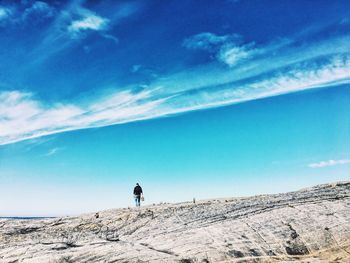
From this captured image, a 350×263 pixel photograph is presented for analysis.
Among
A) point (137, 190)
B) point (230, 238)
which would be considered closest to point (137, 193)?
point (137, 190)

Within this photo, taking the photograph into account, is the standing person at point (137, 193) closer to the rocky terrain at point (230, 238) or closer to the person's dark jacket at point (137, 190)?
the person's dark jacket at point (137, 190)

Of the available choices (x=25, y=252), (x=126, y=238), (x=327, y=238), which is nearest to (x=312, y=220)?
(x=327, y=238)

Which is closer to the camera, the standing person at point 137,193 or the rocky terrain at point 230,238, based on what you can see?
the rocky terrain at point 230,238

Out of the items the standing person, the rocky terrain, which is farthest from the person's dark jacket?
the rocky terrain

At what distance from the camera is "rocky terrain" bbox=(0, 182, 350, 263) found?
58.3ft

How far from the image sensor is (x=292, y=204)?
22.9 metres

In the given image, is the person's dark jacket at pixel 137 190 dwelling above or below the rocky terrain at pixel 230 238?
above

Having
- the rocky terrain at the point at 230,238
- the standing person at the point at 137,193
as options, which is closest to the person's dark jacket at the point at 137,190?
the standing person at the point at 137,193

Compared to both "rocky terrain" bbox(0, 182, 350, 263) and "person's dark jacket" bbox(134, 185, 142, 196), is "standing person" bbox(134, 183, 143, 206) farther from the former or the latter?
→ "rocky terrain" bbox(0, 182, 350, 263)

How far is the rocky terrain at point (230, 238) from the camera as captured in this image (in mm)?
17766

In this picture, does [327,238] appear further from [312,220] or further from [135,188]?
[135,188]

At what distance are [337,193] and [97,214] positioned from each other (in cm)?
1770

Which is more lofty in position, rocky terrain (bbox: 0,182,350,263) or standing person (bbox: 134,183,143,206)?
standing person (bbox: 134,183,143,206)

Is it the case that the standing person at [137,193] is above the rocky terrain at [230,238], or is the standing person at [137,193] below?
above
